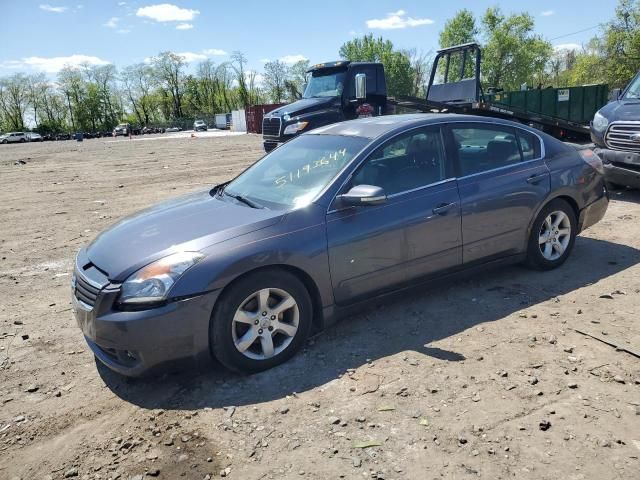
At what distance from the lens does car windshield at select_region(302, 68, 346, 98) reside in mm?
13117

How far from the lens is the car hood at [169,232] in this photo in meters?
3.36

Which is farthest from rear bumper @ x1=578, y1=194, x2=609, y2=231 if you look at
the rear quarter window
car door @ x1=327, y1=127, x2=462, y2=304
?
car door @ x1=327, y1=127, x2=462, y2=304

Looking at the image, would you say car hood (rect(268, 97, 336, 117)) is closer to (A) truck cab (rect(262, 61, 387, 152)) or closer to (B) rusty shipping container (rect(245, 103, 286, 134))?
(A) truck cab (rect(262, 61, 387, 152))

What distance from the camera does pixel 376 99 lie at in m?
13.2

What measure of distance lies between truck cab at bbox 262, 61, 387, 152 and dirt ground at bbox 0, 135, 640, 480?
8.76 meters

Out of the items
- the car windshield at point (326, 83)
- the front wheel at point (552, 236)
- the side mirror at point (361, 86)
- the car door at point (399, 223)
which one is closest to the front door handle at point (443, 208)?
the car door at point (399, 223)

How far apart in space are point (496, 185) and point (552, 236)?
0.99m

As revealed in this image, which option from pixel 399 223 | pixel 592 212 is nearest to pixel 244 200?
pixel 399 223

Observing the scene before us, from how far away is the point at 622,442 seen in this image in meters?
2.65

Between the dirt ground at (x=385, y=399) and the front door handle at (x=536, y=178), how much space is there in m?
0.92

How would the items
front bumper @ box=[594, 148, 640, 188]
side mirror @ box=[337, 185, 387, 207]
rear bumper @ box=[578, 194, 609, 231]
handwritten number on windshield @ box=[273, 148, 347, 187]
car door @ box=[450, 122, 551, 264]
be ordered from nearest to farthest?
1. side mirror @ box=[337, 185, 387, 207]
2. handwritten number on windshield @ box=[273, 148, 347, 187]
3. car door @ box=[450, 122, 551, 264]
4. rear bumper @ box=[578, 194, 609, 231]
5. front bumper @ box=[594, 148, 640, 188]

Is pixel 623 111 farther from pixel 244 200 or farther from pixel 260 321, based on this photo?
pixel 260 321

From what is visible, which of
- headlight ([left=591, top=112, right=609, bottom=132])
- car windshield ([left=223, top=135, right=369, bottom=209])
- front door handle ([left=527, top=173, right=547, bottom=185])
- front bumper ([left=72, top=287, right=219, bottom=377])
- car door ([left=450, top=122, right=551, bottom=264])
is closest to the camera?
front bumper ([left=72, top=287, right=219, bottom=377])

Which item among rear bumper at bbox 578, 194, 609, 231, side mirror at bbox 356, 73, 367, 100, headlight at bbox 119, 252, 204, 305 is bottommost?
rear bumper at bbox 578, 194, 609, 231
